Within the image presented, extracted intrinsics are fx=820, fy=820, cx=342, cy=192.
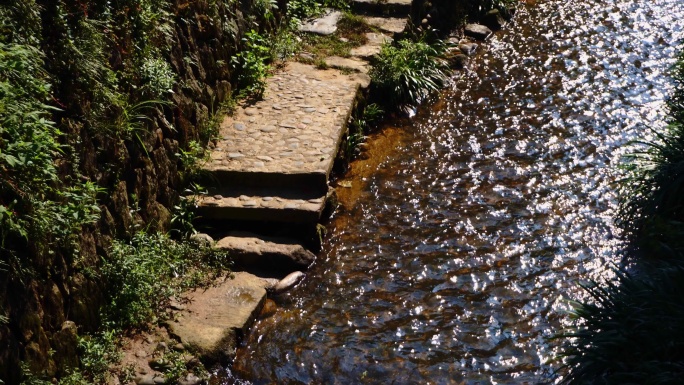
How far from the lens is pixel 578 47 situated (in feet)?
36.5

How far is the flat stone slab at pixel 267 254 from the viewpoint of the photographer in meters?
7.32

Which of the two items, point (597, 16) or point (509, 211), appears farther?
point (597, 16)

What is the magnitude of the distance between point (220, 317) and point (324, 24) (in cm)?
527

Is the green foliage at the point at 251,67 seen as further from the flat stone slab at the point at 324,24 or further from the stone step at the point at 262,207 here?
the stone step at the point at 262,207

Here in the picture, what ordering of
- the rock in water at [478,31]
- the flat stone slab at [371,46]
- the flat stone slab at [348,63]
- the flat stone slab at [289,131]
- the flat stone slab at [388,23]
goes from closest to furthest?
the flat stone slab at [289,131]
the flat stone slab at [348,63]
the flat stone slab at [371,46]
the flat stone slab at [388,23]
the rock in water at [478,31]

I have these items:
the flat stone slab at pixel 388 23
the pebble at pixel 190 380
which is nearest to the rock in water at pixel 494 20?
the flat stone slab at pixel 388 23

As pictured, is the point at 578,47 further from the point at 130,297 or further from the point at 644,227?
the point at 130,297

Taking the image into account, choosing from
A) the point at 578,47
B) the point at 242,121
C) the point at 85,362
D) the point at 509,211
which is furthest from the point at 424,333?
the point at 578,47

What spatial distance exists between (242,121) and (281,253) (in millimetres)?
1897

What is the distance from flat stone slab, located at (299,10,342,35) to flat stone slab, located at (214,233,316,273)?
406 centimetres

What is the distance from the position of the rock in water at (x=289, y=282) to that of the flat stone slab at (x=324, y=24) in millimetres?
4296

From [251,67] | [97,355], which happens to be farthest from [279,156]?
[97,355]

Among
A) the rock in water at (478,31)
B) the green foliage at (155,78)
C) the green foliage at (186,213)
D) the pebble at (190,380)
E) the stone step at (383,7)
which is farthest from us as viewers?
Result: the rock in water at (478,31)

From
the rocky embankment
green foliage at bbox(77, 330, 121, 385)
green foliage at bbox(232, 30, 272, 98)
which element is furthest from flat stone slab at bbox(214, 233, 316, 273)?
green foliage at bbox(232, 30, 272, 98)
